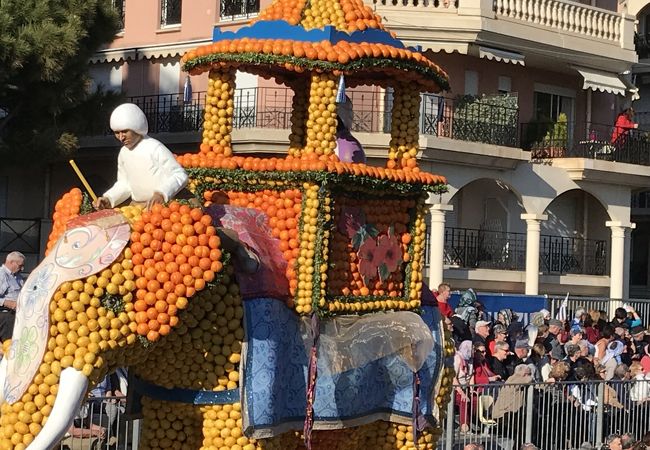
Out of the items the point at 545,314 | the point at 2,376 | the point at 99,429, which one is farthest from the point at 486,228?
the point at 2,376

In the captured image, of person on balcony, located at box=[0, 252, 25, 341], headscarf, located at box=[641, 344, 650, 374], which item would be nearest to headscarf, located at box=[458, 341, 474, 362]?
headscarf, located at box=[641, 344, 650, 374]

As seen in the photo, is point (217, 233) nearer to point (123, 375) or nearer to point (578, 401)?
point (123, 375)

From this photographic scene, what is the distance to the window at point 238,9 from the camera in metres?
27.9

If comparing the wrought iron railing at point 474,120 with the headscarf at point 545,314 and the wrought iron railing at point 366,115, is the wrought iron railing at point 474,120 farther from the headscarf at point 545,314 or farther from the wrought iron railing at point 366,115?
the headscarf at point 545,314

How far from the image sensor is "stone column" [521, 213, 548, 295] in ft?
92.0

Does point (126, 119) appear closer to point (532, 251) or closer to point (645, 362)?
point (645, 362)

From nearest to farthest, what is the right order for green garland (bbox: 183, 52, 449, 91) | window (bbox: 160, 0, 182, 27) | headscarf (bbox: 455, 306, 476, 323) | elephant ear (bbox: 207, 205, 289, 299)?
elephant ear (bbox: 207, 205, 289, 299)
green garland (bbox: 183, 52, 449, 91)
headscarf (bbox: 455, 306, 476, 323)
window (bbox: 160, 0, 182, 27)

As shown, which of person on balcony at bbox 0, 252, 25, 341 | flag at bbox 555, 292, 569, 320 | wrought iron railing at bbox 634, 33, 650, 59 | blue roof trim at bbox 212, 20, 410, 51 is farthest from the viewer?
wrought iron railing at bbox 634, 33, 650, 59

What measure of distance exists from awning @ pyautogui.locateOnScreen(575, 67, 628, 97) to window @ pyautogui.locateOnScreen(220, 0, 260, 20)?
6645mm

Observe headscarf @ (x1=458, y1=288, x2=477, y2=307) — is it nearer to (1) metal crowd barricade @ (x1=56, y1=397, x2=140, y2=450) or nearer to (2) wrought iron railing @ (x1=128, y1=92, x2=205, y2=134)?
(1) metal crowd barricade @ (x1=56, y1=397, x2=140, y2=450)

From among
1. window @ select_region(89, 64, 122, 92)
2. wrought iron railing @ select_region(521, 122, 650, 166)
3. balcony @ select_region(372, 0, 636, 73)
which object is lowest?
wrought iron railing @ select_region(521, 122, 650, 166)

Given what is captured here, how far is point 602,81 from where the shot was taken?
1179 inches

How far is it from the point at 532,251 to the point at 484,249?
95 cm

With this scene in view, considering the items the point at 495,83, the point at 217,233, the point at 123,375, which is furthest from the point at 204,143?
the point at 495,83
